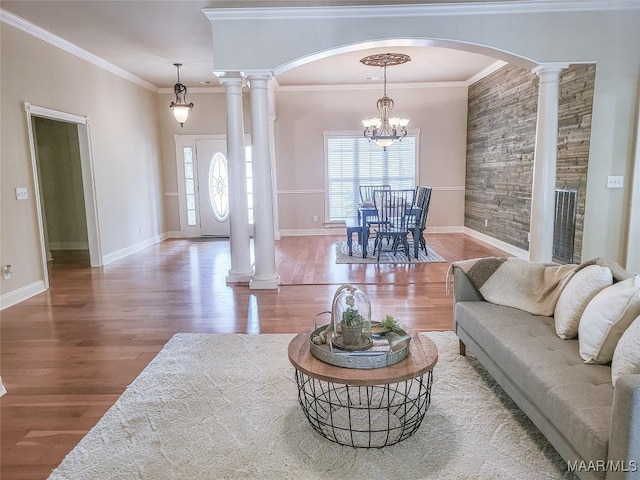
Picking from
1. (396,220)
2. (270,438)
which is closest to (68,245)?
(396,220)

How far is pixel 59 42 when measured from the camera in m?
5.20

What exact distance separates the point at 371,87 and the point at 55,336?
6781 mm

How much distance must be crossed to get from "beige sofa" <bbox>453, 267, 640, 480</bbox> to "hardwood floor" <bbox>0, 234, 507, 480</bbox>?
3.79 feet

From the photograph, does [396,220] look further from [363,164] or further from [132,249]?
[132,249]

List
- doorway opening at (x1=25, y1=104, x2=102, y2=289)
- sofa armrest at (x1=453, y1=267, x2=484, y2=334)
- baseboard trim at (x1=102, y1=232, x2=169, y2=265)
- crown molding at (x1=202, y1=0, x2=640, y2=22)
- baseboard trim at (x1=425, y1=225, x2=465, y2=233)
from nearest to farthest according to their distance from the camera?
sofa armrest at (x1=453, y1=267, x2=484, y2=334) < crown molding at (x1=202, y1=0, x2=640, y2=22) < doorway opening at (x1=25, y1=104, x2=102, y2=289) < baseboard trim at (x1=102, y1=232, x2=169, y2=265) < baseboard trim at (x1=425, y1=225, x2=465, y2=233)

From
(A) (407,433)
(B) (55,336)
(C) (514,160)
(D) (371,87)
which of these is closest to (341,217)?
(D) (371,87)

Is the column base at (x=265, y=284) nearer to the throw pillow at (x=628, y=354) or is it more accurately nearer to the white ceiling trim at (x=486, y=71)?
the throw pillow at (x=628, y=354)

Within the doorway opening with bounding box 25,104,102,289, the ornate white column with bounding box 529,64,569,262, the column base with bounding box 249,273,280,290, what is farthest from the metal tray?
the doorway opening with bounding box 25,104,102,289

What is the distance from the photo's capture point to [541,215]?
14.5 feet

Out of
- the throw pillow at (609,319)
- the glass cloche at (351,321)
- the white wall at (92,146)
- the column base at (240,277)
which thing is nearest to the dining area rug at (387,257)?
the column base at (240,277)

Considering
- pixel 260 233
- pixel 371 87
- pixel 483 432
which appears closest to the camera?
pixel 483 432

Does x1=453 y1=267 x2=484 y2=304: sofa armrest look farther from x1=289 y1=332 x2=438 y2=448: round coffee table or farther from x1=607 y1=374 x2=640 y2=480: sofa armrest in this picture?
x1=607 y1=374 x2=640 y2=480: sofa armrest

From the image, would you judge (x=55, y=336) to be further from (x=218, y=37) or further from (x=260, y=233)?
(x=218, y=37)

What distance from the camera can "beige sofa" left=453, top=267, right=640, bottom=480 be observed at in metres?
1.35
